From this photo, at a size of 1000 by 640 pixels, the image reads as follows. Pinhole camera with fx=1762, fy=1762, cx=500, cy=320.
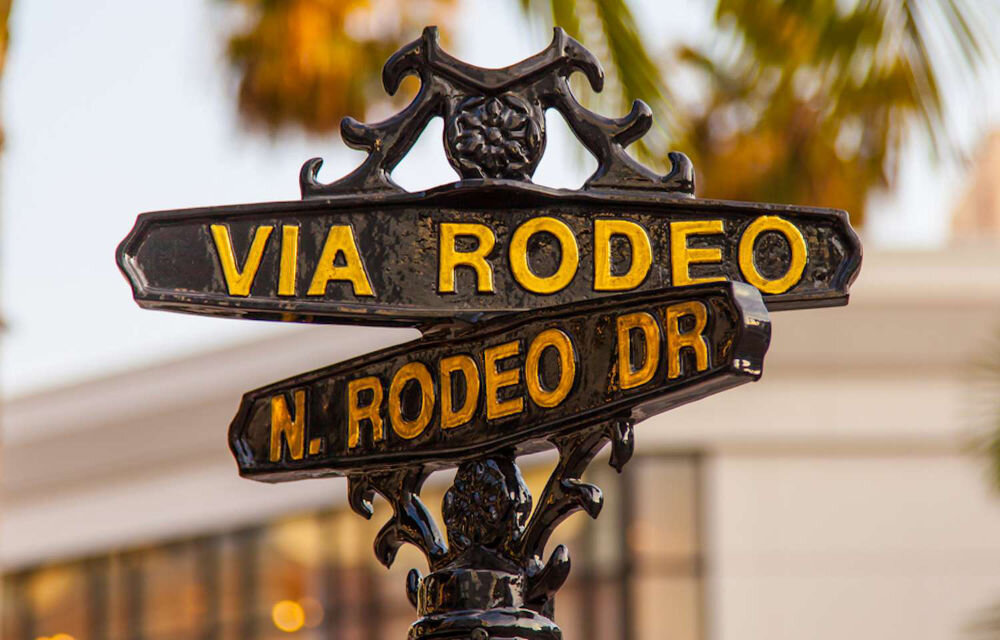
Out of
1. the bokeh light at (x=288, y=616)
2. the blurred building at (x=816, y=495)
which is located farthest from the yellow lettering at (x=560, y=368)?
the bokeh light at (x=288, y=616)

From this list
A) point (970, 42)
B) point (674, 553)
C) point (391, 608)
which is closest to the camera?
point (970, 42)

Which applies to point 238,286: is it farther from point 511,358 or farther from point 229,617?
point 229,617

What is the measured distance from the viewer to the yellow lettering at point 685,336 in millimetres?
2855

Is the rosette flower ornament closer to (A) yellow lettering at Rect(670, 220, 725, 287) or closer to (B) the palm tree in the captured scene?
(A) yellow lettering at Rect(670, 220, 725, 287)

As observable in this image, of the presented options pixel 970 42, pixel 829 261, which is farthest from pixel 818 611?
pixel 829 261

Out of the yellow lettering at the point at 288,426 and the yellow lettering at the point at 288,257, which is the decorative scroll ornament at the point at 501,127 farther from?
the yellow lettering at the point at 288,426

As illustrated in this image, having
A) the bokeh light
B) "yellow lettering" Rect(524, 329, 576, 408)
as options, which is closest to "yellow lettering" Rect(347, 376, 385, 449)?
"yellow lettering" Rect(524, 329, 576, 408)

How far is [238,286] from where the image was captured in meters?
3.24

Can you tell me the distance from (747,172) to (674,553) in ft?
16.6

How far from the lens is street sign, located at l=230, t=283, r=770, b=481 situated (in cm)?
286

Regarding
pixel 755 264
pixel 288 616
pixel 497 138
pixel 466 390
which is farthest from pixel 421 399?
pixel 288 616

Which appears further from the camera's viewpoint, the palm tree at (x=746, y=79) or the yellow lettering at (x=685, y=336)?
the palm tree at (x=746, y=79)

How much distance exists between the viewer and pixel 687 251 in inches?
125

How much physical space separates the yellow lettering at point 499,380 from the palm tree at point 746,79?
369 centimetres
